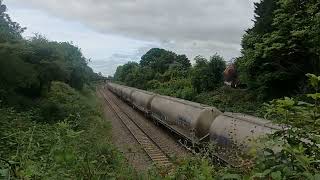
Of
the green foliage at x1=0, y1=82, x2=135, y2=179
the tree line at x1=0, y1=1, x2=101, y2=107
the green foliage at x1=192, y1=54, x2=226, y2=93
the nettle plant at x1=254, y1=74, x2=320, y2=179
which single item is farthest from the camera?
the green foliage at x1=192, y1=54, x2=226, y2=93

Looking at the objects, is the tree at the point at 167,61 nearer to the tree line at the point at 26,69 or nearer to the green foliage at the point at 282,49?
the green foliage at the point at 282,49

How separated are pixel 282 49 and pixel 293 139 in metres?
30.0

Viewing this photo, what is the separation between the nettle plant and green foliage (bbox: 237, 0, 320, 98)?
24.9 meters

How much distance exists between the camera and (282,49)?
32562 mm

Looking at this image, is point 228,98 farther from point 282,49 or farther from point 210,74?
point 282,49

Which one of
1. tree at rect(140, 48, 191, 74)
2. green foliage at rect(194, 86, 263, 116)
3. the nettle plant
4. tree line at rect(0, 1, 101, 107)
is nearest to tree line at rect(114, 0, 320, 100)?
green foliage at rect(194, 86, 263, 116)

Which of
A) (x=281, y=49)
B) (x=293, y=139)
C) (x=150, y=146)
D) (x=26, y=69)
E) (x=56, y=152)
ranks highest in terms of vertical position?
(x=281, y=49)

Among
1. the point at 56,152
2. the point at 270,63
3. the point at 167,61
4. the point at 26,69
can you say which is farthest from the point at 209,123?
the point at 167,61

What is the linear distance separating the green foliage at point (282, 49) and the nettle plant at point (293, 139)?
81.7 ft

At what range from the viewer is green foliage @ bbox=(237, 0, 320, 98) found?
29.8 meters

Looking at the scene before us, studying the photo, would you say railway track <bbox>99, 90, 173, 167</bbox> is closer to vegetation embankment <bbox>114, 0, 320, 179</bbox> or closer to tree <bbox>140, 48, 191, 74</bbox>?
vegetation embankment <bbox>114, 0, 320, 179</bbox>

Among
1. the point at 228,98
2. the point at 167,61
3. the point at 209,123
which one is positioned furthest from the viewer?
the point at 167,61

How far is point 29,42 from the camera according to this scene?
91.1ft

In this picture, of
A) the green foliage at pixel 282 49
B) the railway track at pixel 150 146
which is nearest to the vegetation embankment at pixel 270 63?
the green foliage at pixel 282 49
